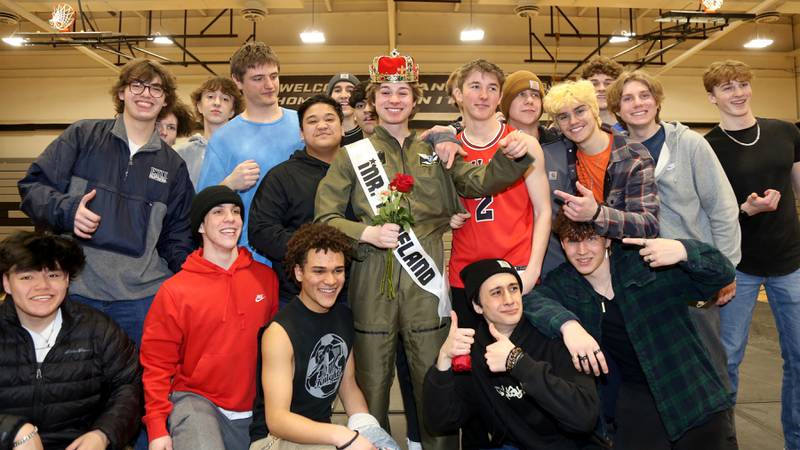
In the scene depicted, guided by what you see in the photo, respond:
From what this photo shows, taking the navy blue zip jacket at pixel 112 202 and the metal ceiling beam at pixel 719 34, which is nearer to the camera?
the navy blue zip jacket at pixel 112 202

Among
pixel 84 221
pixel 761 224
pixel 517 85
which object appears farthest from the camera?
pixel 761 224

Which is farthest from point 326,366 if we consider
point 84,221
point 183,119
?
point 183,119

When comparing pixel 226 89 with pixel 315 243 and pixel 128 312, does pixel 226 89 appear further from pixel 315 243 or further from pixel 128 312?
pixel 315 243

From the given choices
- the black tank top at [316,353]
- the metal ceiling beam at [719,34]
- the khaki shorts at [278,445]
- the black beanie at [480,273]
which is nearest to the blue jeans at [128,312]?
the khaki shorts at [278,445]

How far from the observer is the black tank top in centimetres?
263

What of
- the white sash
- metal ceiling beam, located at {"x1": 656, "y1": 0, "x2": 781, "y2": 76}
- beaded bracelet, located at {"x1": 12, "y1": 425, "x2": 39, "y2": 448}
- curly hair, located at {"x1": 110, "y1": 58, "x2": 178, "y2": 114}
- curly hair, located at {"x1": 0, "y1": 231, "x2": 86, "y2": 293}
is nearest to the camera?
beaded bracelet, located at {"x1": 12, "y1": 425, "x2": 39, "y2": 448}

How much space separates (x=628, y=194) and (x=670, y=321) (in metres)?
0.72

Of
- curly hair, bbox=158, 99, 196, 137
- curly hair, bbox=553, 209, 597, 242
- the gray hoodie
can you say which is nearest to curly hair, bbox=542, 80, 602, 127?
the gray hoodie

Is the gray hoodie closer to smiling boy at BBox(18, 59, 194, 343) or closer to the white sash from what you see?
the white sash

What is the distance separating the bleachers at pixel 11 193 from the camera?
1633cm

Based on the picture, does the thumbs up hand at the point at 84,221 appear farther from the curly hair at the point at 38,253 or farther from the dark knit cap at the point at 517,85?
the dark knit cap at the point at 517,85

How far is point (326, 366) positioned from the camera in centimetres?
271

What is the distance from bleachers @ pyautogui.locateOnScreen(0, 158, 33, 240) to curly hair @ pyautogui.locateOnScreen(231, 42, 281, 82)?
16064mm

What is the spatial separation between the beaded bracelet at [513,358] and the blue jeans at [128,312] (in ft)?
6.75
